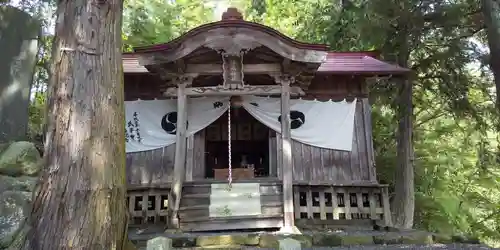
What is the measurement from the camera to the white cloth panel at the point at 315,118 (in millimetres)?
8648

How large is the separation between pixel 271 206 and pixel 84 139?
177 inches

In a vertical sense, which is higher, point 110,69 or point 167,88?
point 167,88

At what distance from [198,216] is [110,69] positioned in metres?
4.00

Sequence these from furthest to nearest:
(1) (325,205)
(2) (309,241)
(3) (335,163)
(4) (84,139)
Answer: (3) (335,163), (1) (325,205), (2) (309,241), (4) (84,139)

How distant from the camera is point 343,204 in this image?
8406 millimetres

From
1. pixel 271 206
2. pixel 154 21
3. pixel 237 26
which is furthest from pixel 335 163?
pixel 154 21

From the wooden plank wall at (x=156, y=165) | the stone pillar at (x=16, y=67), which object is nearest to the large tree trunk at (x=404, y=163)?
the wooden plank wall at (x=156, y=165)

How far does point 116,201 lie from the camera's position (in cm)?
401

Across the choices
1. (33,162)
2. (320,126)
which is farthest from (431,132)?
(33,162)

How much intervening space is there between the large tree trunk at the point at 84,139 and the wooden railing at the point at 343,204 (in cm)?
463

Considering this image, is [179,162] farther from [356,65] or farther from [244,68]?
[356,65]

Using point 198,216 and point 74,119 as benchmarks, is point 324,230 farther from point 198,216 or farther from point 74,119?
point 74,119

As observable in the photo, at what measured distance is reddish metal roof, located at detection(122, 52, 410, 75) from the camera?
→ 28.6 feet

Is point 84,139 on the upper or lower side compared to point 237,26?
lower
